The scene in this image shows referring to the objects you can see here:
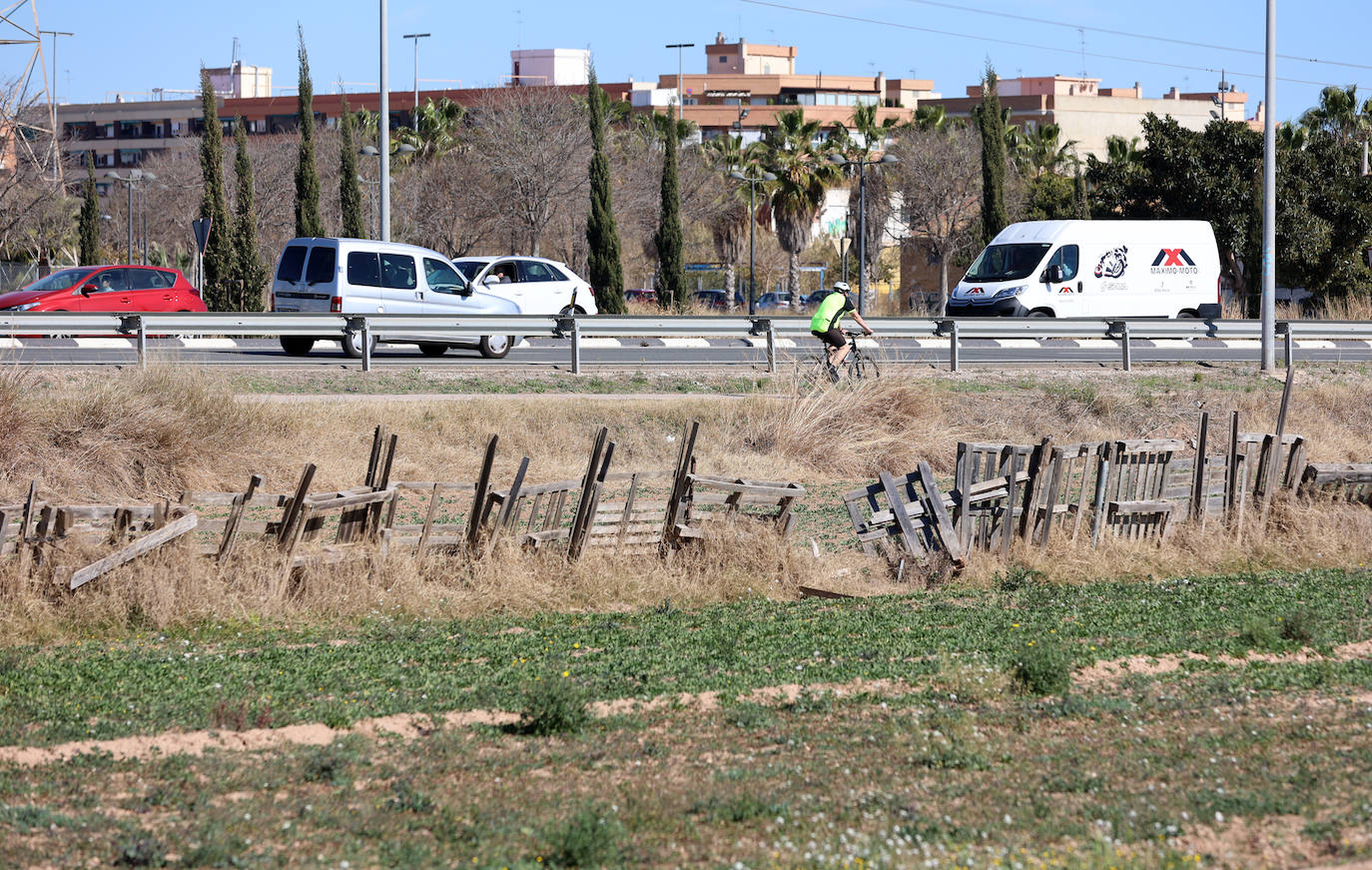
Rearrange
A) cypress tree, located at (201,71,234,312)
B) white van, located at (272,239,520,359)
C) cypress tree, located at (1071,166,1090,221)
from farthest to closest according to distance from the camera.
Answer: cypress tree, located at (1071,166,1090,221), cypress tree, located at (201,71,234,312), white van, located at (272,239,520,359)

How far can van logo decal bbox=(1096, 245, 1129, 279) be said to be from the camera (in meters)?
28.6

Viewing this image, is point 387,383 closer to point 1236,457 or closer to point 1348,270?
point 1236,457

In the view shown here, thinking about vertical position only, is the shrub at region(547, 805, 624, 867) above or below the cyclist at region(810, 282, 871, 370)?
below

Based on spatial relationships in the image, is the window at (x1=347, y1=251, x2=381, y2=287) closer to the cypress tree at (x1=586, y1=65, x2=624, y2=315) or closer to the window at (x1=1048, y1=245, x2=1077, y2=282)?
the window at (x1=1048, y1=245, x2=1077, y2=282)

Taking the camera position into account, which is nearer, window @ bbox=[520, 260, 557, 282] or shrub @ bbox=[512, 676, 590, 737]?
shrub @ bbox=[512, 676, 590, 737]

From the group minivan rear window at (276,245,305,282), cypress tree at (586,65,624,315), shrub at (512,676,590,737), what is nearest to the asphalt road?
minivan rear window at (276,245,305,282)

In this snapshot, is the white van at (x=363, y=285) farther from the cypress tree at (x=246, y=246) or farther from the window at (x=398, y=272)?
the cypress tree at (x=246, y=246)

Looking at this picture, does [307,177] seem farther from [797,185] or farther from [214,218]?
[797,185]

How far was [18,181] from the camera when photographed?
133 feet

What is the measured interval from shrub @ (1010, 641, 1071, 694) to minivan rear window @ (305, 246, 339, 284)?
50.5 feet

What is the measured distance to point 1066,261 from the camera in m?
28.3

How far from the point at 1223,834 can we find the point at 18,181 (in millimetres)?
41873

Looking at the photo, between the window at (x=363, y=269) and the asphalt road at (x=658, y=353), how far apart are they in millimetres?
1149

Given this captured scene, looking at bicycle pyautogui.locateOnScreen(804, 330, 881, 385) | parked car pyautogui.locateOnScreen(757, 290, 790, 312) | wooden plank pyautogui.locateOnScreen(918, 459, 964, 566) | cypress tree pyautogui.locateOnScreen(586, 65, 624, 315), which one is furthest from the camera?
parked car pyautogui.locateOnScreen(757, 290, 790, 312)
